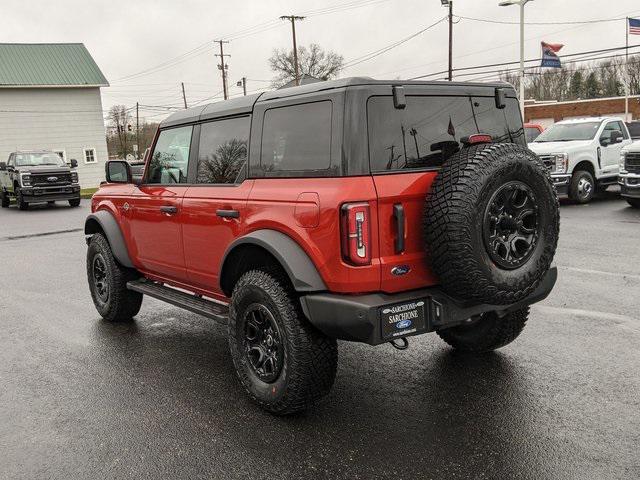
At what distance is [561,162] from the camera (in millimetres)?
13562

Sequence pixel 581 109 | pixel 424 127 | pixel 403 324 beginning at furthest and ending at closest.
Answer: pixel 581 109 < pixel 424 127 < pixel 403 324

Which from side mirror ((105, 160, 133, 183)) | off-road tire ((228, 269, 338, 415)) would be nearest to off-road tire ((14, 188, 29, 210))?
side mirror ((105, 160, 133, 183))

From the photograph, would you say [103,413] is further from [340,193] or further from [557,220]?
[557,220]

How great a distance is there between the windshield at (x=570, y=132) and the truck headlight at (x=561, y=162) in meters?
1.28

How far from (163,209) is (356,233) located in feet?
7.09

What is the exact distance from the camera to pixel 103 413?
381 cm

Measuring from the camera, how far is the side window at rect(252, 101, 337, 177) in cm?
338

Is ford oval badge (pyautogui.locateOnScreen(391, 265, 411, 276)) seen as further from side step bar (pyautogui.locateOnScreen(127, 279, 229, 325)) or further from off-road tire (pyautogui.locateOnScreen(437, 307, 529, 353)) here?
side step bar (pyautogui.locateOnScreen(127, 279, 229, 325))

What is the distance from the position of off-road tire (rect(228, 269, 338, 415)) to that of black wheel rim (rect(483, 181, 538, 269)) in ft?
3.67

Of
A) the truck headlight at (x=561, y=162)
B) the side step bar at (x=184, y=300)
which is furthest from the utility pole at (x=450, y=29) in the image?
the side step bar at (x=184, y=300)

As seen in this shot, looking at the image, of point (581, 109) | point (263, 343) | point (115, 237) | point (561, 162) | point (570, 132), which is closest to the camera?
point (263, 343)

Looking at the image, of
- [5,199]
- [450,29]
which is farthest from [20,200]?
[450,29]

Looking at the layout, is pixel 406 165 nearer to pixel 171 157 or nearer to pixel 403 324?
pixel 403 324

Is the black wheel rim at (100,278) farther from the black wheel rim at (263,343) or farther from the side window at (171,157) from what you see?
the black wheel rim at (263,343)
